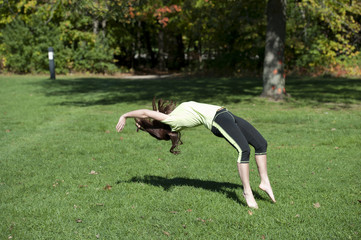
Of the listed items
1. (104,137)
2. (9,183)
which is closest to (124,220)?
(9,183)

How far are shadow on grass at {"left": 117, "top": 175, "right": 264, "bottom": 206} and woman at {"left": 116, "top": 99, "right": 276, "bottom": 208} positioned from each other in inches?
33.7

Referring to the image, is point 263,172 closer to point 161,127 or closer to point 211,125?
point 211,125

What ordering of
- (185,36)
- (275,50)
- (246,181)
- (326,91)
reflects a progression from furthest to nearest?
1. (185,36)
2. (326,91)
3. (275,50)
4. (246,181)

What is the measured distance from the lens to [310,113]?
13.1 metres

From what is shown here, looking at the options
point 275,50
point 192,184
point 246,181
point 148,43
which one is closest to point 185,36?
point 148,43

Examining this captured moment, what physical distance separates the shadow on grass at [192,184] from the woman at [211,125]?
2.80 feet

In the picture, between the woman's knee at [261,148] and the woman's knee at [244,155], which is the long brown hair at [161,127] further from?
the woman's knee at [261,148]

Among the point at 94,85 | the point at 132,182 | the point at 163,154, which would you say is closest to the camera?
the point at 132,182

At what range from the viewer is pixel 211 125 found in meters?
5.18

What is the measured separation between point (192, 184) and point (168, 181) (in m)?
0.41

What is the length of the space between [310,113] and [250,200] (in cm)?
839

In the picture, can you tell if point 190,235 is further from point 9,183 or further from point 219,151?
point 219,151

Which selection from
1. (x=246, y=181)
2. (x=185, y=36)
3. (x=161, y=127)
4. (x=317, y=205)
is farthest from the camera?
(x=185, y=36)

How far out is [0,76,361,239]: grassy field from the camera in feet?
16.3
